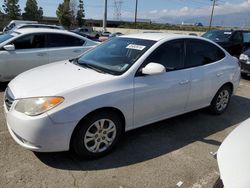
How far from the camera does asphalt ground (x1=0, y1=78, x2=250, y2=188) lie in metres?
3.24

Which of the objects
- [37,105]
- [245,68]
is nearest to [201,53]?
[37,105]

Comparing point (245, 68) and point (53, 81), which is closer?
point (53, 81)

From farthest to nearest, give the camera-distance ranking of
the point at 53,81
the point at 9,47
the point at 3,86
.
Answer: the point at 3,86 < the point at 9,47 < the point at 53,81

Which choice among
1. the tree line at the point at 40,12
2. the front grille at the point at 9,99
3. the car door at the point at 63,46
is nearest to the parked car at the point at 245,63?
the car door at the point at 63,46

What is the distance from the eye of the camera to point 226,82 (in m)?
5.42

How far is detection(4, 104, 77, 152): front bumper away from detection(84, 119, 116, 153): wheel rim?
28 cm

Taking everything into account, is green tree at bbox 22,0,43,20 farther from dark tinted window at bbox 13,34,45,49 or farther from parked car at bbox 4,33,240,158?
parked car at bbox 4,33,240,158

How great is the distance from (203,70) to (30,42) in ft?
14.0

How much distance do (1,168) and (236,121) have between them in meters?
4.02

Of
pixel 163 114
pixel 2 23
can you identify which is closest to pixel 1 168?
pixel 163 114

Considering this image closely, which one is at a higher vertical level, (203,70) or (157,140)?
(203,70)

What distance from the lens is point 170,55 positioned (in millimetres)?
4426

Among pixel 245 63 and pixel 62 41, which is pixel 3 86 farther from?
pixel 245 63

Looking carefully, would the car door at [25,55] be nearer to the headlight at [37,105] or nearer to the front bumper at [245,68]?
the headlight at [37,105]
